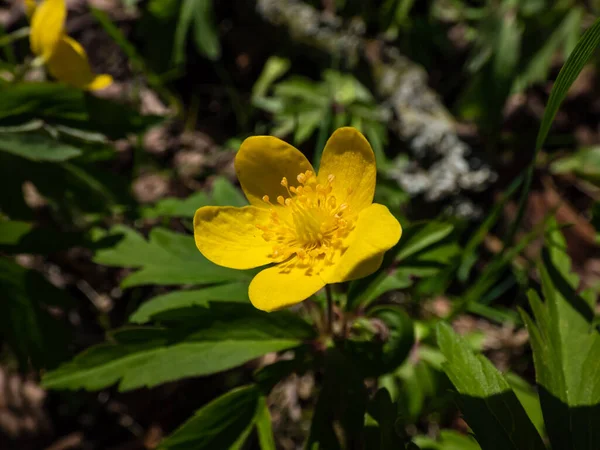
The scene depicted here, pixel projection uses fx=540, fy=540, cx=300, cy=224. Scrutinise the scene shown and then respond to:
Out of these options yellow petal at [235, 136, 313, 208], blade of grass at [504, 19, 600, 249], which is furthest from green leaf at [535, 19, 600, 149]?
yellow petal at [235, 136, 313, 208]

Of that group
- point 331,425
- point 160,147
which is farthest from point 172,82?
point 331,425

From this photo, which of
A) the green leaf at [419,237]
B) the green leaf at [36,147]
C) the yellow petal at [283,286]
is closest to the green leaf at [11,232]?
the green leaf at [36,147]

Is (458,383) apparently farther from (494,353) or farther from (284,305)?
(494,353)

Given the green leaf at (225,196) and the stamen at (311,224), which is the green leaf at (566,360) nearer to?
the stamen at (311,224)

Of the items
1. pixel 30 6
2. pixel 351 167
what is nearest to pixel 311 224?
pixel 351 167

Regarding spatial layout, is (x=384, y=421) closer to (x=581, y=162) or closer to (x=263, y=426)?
(x=263, y=426)

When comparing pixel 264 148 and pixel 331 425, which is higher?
pixel 264 148
